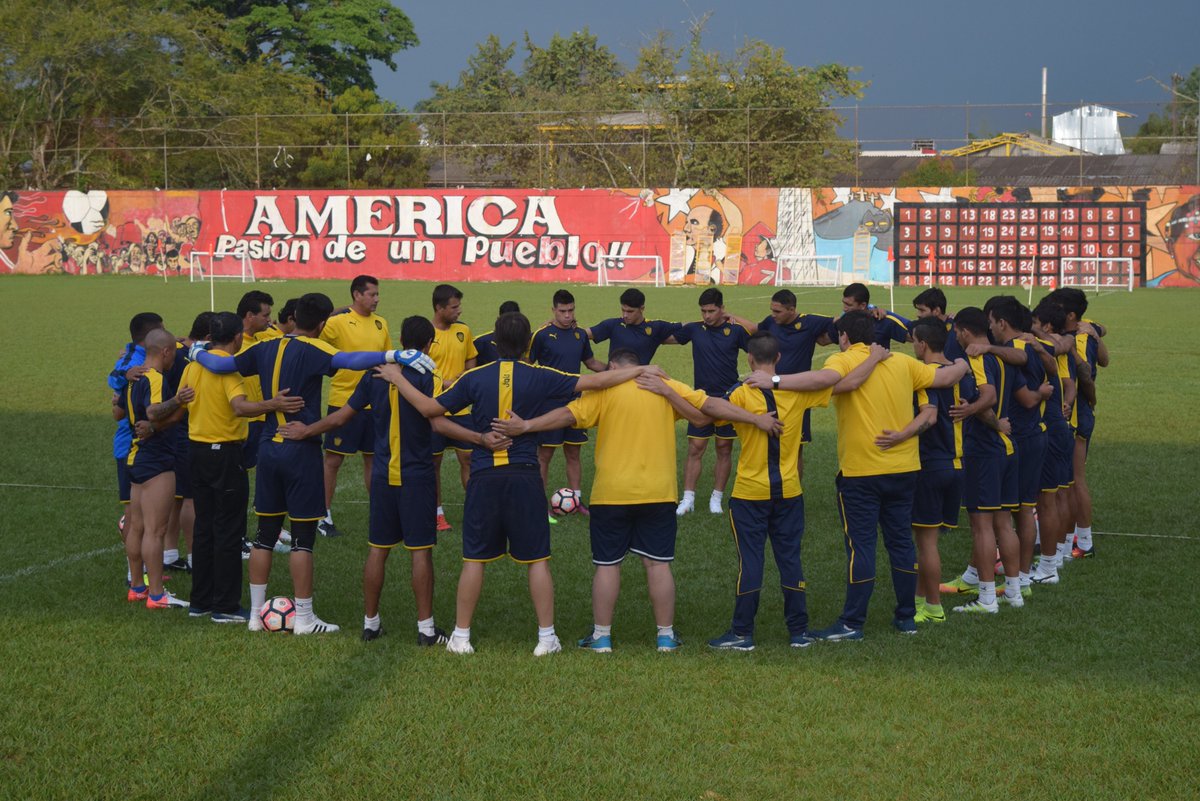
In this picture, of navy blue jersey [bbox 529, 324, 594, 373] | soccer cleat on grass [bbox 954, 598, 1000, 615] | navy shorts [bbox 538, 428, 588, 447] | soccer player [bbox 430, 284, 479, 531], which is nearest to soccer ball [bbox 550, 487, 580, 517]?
navy shorts [bbox 538, 428, 588, 447]

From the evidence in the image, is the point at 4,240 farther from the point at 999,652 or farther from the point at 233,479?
the point at 999,652

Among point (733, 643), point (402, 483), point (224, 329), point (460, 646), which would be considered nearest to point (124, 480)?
point (224, 329)

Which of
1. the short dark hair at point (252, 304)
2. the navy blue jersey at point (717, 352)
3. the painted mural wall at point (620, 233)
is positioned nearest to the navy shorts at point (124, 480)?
the short dark hair at point (252, 304)

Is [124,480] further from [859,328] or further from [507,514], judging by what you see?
[859,328]

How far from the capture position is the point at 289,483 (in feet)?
24.1

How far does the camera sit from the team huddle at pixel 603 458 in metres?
6.86

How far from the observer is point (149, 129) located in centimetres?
5284

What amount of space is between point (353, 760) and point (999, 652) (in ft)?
12.6

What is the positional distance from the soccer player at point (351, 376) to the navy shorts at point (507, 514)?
3.65 m

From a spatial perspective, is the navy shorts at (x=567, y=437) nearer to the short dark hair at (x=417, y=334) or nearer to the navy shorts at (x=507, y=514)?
the short dark hair at (x=417, y=334)

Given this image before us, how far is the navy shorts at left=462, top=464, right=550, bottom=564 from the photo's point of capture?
22.3 ft

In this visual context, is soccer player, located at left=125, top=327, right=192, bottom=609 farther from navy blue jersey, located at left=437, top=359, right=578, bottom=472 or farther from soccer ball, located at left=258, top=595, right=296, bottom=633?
navy blue jersey, located at left=437, top=359, right=578, bottom=472

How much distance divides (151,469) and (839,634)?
476 centimetres

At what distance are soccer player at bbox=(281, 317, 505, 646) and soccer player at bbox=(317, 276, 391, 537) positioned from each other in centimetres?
312
